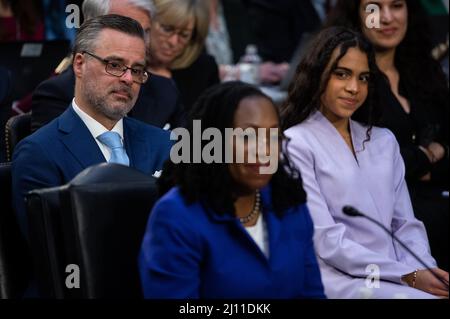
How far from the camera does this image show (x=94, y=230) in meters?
2.56

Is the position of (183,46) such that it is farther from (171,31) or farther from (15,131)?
(15,131)

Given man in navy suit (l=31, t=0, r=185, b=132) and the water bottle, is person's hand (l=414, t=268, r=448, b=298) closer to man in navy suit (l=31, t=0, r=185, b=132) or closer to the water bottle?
man in navy suit (l=31, t=0, r=185, b=132)

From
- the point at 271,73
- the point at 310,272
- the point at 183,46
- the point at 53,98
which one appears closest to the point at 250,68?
the point at 271,73

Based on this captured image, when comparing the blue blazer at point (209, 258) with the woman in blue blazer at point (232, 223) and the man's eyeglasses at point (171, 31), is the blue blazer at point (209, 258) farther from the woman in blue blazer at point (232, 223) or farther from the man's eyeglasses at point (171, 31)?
the man's eyeglasses at point (171, 31)

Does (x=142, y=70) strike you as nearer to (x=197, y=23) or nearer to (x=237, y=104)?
(x=237, y=104)

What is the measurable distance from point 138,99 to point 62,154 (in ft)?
3.40

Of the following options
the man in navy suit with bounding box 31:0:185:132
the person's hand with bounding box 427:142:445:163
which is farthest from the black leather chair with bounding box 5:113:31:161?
the person's hand with bounding box 427:142:445:163

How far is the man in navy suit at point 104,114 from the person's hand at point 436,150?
1.52 m

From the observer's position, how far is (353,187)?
3.38 meters

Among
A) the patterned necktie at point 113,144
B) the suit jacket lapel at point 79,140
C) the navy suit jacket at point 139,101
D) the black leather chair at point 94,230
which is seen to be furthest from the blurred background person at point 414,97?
the black leather chair at point 94,230

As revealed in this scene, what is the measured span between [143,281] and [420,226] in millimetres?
1421

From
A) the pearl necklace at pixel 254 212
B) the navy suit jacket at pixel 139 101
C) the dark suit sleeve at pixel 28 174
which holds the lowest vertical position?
the pearl necklace at pixel 254 212

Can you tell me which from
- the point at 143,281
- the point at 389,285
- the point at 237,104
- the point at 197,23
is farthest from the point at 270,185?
the point at 197,23

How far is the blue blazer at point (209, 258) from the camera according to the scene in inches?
95.0
